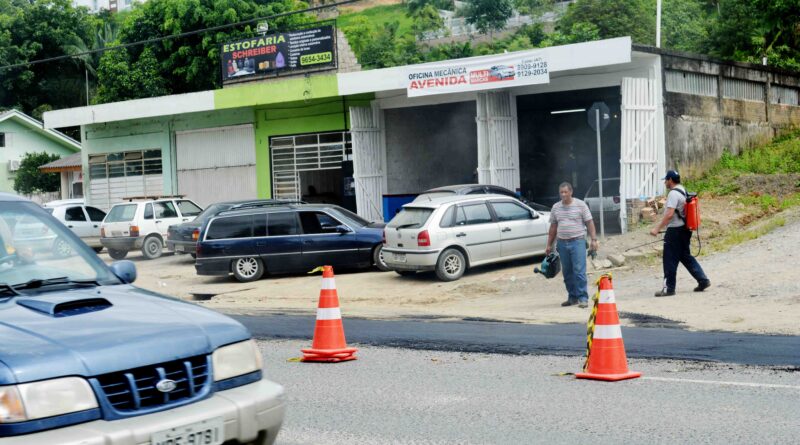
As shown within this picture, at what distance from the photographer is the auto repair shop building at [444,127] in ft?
76.0

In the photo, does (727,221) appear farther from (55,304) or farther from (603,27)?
(603,27)

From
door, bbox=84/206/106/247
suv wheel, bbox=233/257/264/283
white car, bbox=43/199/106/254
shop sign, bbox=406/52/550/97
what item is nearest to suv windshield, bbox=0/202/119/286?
suv wheel, bbox=233/257/264/283

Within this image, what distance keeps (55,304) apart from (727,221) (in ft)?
59.4

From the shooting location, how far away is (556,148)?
3200 centimetres

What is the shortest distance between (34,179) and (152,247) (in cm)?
2739

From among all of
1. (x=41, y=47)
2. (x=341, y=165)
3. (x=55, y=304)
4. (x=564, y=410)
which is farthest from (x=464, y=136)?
(x=41, y=47)

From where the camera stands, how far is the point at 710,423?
6.87 m

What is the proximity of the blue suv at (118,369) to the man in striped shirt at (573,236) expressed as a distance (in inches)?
400

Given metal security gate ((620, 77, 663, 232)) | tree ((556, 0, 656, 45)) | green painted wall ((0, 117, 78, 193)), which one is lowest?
metal security gate ((620, 77, 663, 232))

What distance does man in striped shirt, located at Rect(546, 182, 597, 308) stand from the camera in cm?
1490

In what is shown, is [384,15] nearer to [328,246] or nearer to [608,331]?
[328,246]

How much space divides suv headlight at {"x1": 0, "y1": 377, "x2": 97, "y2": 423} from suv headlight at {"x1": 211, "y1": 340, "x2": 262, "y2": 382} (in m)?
0.70

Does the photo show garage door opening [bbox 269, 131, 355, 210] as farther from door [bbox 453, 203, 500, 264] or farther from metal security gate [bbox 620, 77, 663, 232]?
door [bbox 453, 203, 500, 264]

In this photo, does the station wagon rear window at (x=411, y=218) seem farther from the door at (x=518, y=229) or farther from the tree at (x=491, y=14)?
the tree at (x=491, y=14)
